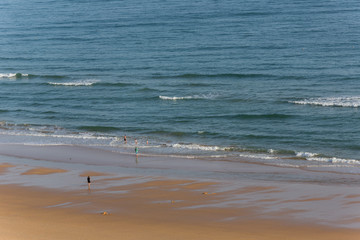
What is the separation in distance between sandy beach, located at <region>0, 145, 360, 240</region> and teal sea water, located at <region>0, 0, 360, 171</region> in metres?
6.80

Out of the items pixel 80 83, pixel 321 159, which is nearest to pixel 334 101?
pixel 321 159

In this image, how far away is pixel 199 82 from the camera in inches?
2452

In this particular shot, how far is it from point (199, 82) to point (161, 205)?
106ft

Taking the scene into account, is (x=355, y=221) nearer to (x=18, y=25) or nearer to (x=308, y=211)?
(x=308, y=211)

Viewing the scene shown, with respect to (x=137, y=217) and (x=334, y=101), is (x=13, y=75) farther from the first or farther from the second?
(x=137, y=217)

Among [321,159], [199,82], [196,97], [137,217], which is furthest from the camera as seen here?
[199,82]

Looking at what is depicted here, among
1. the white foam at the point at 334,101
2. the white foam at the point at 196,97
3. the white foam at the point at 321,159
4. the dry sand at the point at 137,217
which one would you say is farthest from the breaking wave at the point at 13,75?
the white foam at the point at 321,159

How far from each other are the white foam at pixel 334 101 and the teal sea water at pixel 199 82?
9 cm

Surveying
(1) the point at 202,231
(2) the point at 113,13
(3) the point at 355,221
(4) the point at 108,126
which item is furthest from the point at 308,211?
(2) the point at 113,13

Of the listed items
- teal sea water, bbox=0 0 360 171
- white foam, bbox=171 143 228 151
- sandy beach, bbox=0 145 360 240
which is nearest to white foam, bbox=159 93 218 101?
teal sea water, bbox=0 0 360 171

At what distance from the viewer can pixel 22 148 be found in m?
46.9

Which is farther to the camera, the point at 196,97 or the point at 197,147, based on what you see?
the point at 196,97

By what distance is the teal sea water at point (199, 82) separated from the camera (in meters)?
46.1

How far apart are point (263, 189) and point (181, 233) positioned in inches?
346
